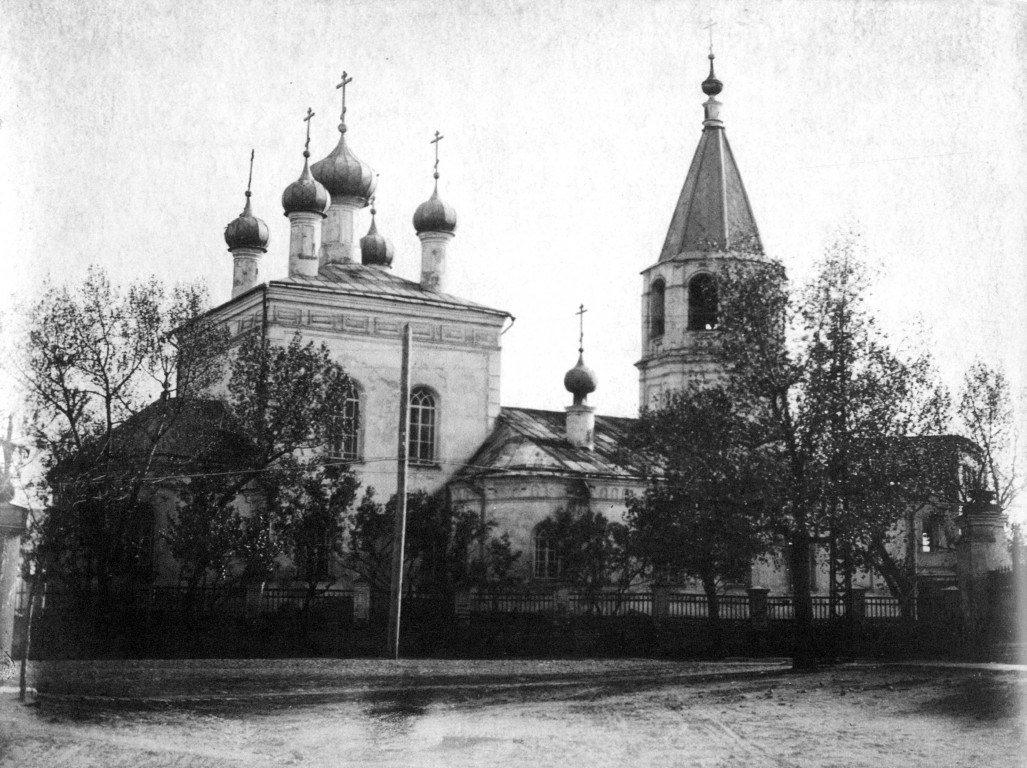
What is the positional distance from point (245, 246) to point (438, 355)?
5.08 m

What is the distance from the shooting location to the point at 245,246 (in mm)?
28766

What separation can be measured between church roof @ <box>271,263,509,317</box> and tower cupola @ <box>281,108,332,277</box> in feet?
0.89

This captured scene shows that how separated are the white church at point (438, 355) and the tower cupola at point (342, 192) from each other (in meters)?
0.03

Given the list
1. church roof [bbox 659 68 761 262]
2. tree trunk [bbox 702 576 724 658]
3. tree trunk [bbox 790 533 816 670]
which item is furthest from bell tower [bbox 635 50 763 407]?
tree trunk [bbox 790 533 816 670]

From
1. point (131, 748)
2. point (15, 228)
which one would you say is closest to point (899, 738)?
point (131, 748)

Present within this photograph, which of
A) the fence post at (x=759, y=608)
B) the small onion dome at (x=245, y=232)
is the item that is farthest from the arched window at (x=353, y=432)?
the fence post at (x=759, y=608)

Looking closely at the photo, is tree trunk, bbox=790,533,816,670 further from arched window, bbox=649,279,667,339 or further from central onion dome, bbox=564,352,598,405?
arched window, bbox=649,279,667,339

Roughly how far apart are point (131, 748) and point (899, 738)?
6.29 m

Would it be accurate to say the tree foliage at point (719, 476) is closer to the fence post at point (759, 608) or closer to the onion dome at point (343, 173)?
the fence post at point (759, 608)

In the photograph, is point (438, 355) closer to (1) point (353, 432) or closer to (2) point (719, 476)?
(1) point (353, 432)

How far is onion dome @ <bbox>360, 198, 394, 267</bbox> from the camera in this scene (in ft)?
107

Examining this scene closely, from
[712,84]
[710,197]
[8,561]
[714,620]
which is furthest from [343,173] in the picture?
[8,561]

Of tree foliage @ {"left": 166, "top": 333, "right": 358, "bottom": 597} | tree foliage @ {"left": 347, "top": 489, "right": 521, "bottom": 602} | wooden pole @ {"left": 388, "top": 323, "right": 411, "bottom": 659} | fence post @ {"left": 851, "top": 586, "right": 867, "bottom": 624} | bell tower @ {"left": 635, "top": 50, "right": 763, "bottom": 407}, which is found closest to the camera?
wooden pole @ {"left": 388, "top": 323, "right": 411, "bottom": 659}

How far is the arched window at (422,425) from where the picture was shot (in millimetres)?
27766
